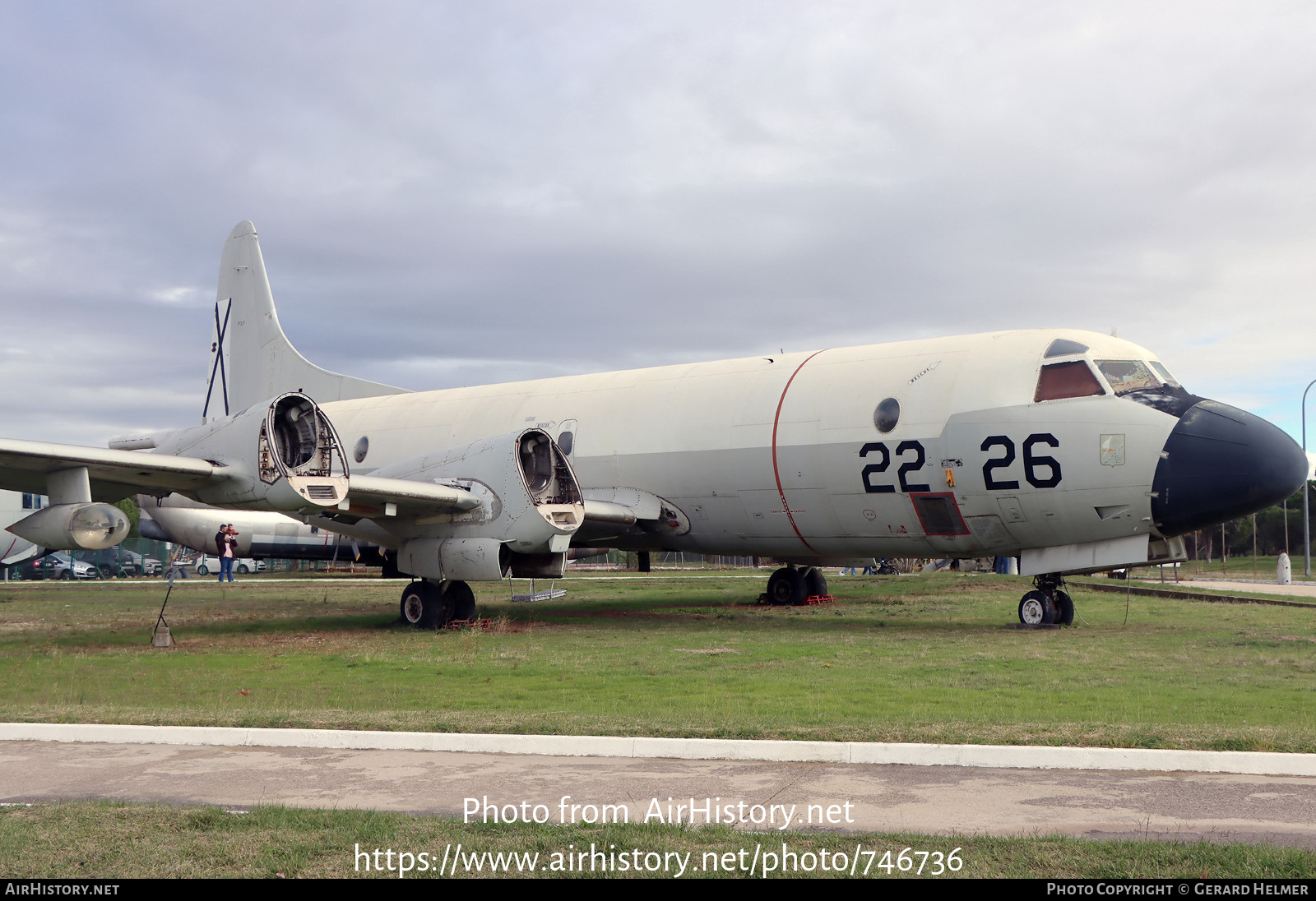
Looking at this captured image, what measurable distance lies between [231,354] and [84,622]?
28.5 feet

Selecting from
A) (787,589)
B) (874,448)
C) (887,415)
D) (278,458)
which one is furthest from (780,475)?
(278,458)

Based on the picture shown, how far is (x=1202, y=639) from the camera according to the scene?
13.9m

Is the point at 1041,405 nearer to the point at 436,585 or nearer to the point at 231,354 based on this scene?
the point at 436,585

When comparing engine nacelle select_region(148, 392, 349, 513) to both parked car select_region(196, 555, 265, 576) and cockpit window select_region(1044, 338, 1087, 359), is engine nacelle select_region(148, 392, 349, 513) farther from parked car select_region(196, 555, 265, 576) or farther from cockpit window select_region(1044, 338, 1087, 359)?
parked car select_region(196, 555, 265, 576)

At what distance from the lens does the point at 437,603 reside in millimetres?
16281

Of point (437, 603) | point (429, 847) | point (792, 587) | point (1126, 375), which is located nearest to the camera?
point (429, 847)

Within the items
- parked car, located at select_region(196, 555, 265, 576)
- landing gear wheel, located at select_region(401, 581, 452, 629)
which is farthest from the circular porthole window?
parked car, located at select_region(196, 555, 265, 576)

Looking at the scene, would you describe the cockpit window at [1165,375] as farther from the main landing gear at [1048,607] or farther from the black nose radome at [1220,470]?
the main landing gear at [1048,607]

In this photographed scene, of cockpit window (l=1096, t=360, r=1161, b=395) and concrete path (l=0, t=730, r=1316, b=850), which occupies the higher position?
cockpit window (l=1096, t=360, r=1161, b=395)

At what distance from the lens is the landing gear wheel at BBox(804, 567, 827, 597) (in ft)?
69.3

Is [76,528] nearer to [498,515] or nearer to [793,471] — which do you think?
[498,515]

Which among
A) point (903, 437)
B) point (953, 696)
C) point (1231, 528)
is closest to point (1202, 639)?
point (903, 437)

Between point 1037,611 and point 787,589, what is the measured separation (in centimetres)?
628

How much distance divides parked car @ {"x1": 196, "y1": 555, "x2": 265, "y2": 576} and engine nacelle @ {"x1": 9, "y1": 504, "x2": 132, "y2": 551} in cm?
3494
